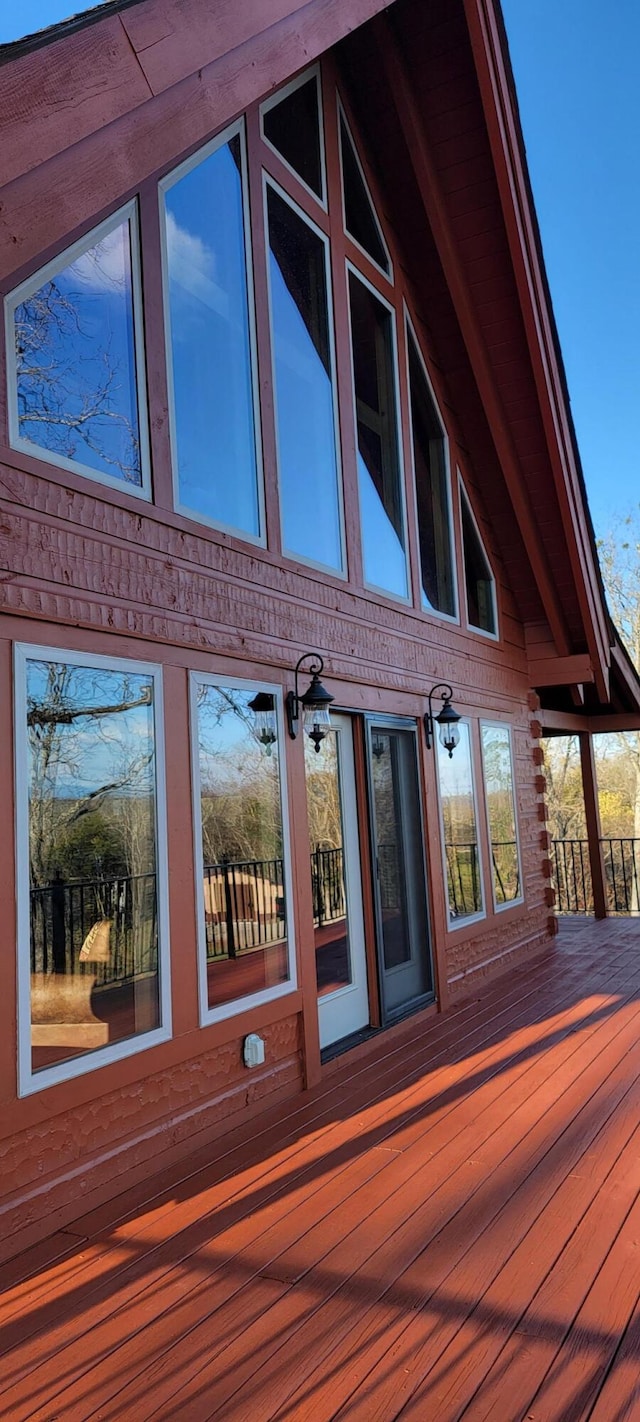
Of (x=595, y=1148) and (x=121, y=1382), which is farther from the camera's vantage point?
(x=595, y=1148)

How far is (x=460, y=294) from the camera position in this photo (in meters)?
6.21

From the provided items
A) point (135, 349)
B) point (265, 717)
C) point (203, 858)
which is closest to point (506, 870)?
point (265, 717)

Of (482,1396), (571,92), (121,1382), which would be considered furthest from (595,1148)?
(571,92)

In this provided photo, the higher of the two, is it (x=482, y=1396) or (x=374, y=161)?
(x=374, y=161)

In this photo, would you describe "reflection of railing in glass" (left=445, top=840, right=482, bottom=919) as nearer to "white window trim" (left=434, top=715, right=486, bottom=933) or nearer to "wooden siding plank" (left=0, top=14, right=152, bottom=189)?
"white window trim" (left=434, top=715, right=486, bottom=933)

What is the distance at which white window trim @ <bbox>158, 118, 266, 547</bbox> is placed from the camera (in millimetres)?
4062

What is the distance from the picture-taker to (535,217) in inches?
236

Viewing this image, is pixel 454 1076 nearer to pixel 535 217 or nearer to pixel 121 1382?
pixel 121 1382

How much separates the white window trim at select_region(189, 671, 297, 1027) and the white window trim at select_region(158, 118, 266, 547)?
74cm

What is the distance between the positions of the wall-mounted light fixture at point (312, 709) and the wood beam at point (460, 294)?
3.08 metres

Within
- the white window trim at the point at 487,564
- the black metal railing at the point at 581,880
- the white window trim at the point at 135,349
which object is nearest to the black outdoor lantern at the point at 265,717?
the white window trim at the point at 135,349

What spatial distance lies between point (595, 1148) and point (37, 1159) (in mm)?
Result: 2155

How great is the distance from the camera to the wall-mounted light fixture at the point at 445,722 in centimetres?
631

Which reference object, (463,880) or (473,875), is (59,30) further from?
(473,875)
